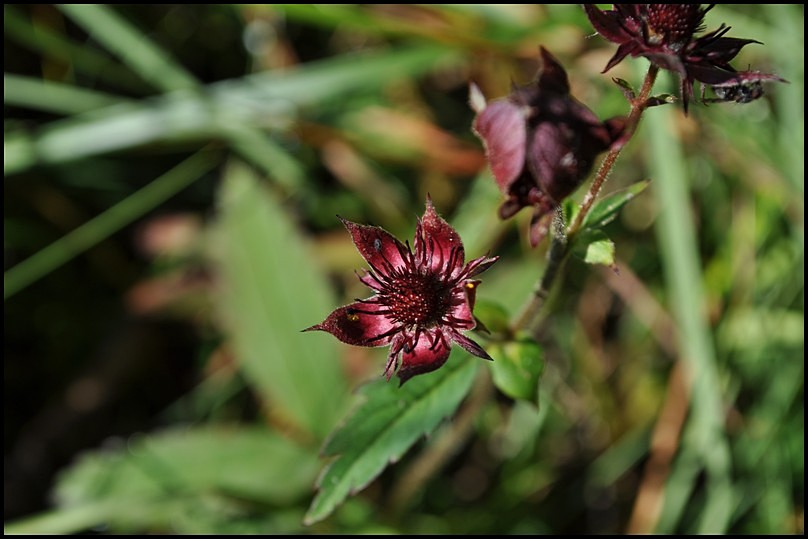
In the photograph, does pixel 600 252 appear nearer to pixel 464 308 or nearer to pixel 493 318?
pixel 464 308

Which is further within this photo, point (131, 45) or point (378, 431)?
point (131, 45)

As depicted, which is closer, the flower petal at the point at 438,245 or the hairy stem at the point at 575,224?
the hairy stem at the point at 575,224

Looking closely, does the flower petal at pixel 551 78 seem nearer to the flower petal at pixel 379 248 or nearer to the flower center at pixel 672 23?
the flower center at pixel 672 23

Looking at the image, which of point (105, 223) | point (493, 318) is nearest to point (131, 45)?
point (105, 223)

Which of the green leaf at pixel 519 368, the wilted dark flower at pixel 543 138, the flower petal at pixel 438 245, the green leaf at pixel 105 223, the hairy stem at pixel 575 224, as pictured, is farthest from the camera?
the green leaf at pixel 105 223

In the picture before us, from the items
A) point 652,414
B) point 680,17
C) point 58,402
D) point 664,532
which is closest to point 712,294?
point 652,414

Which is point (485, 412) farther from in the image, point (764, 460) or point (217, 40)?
point (217, 40)

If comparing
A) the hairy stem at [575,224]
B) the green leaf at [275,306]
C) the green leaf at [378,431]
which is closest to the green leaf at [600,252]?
the hairy stem at [575,224]
